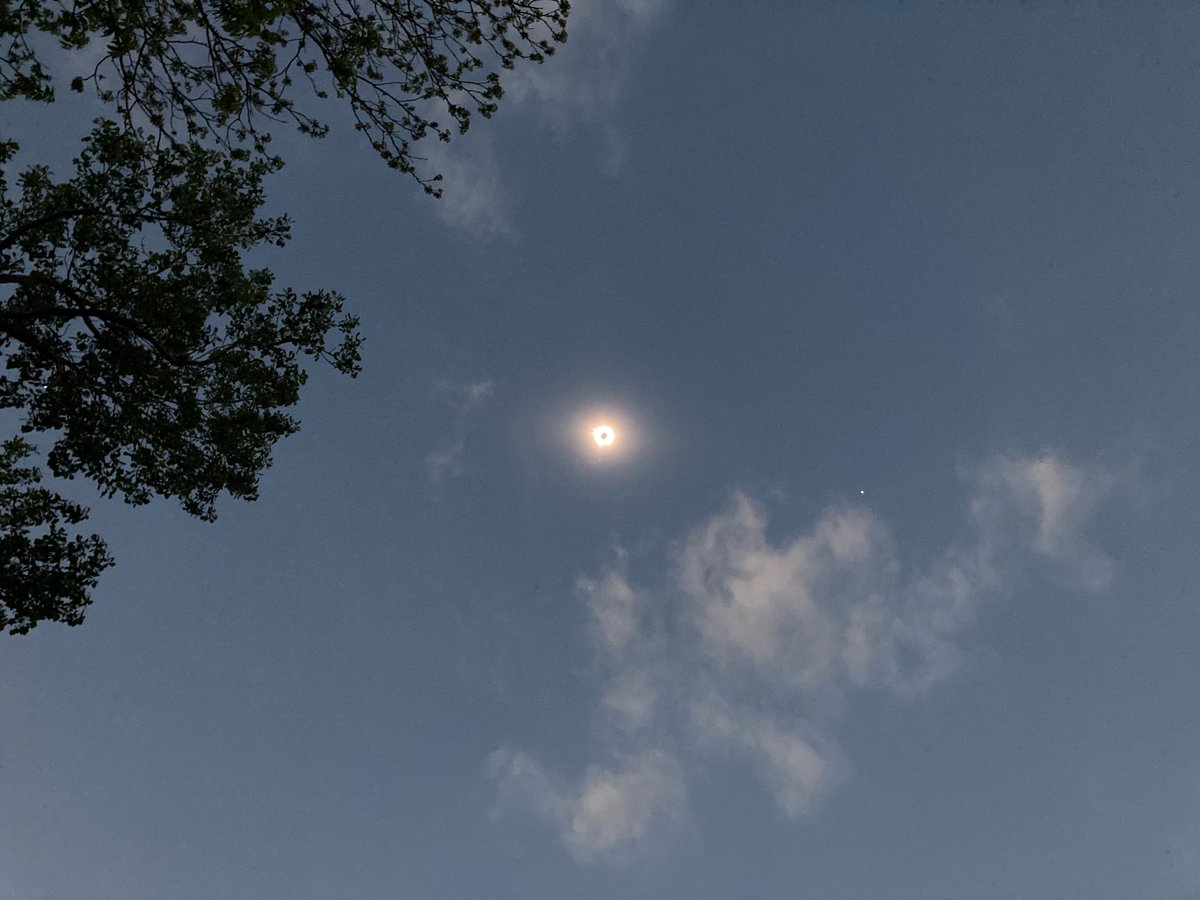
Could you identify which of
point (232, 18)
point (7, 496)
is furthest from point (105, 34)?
point (7, 496)

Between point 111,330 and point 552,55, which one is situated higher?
point 552,55

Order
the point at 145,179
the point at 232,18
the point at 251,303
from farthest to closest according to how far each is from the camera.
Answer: the point at 251,303 < the point at 145,179 < the point at 232,18

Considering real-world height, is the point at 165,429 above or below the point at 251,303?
below

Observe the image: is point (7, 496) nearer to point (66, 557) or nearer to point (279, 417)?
point (66, 557)

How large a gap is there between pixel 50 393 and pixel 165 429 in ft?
6.61

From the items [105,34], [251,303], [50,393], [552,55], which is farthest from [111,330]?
[552,55]

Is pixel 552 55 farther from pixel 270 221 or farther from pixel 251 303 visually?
pixel 251 303

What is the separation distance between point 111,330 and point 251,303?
242cm

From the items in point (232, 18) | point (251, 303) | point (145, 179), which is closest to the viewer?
point (232, 18)

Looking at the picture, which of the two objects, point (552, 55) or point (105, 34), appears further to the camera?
point (552, 55)

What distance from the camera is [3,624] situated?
11578 mm

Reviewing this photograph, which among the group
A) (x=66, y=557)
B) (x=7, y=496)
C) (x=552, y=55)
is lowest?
(x=66, y=557)

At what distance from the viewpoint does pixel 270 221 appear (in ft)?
40.5

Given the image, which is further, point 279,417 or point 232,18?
point 279,417
